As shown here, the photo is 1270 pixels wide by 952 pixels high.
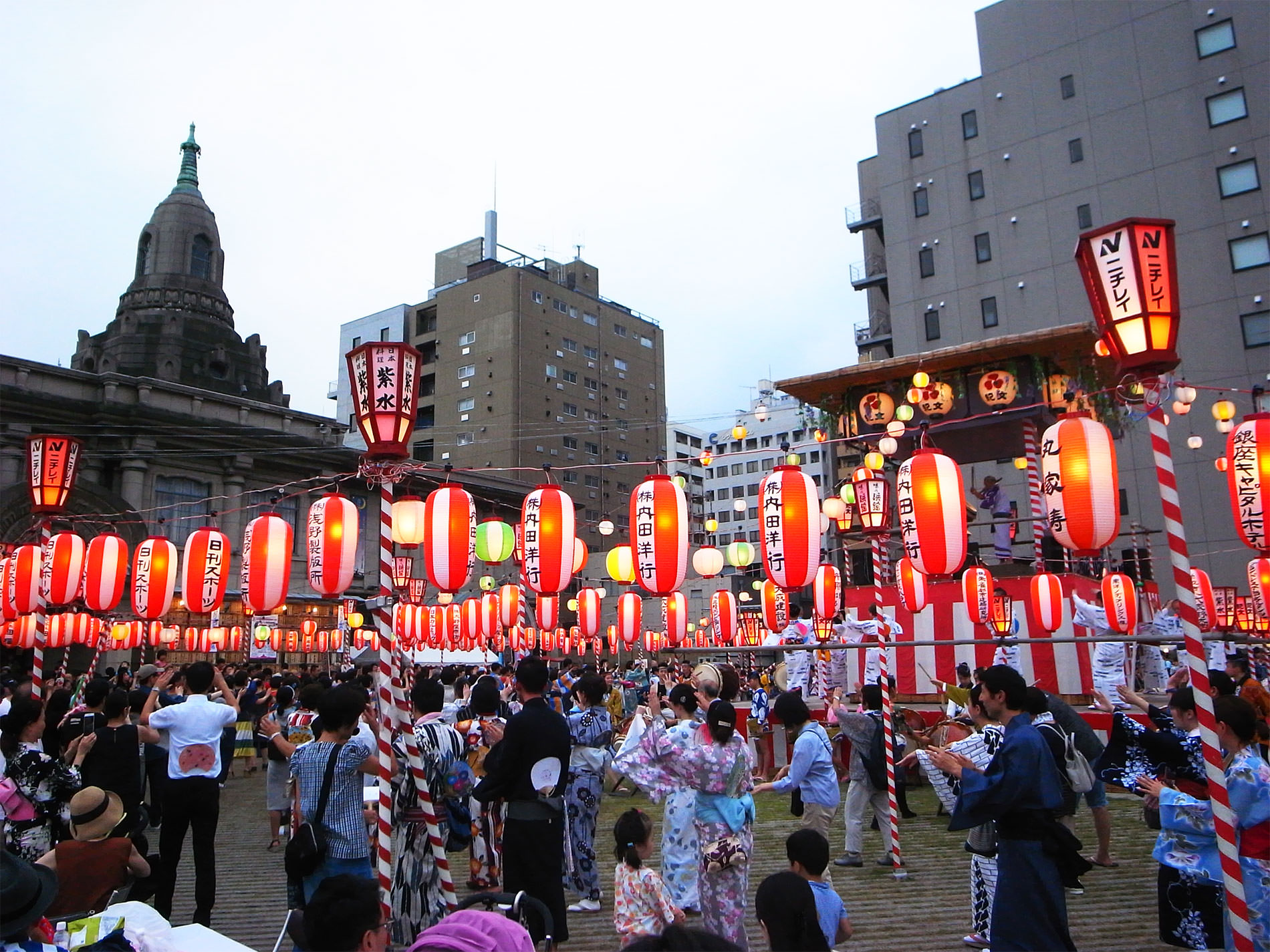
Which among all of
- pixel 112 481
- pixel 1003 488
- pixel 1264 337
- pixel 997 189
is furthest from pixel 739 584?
pixel 112 481

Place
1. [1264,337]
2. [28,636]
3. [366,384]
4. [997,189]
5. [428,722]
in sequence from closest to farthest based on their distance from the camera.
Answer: [428,722]
[366,384]
[28,636]
[1264,337]
[997,189]

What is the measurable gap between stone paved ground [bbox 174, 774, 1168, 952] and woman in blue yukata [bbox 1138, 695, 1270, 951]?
1.65 m

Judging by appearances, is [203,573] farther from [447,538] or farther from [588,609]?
[588,609]

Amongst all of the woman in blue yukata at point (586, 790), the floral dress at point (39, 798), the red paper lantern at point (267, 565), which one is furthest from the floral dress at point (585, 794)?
the red paper lantern at point (267, 565)

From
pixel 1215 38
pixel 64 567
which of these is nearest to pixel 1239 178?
pixel 1215 38

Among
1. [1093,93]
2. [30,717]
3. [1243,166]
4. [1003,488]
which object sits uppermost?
[1093,93]

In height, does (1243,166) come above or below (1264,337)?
above

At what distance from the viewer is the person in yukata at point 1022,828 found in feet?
15.1

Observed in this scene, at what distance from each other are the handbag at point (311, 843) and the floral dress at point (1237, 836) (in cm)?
492

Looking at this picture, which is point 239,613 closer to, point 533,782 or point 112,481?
point 112,481

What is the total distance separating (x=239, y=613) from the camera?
108ft

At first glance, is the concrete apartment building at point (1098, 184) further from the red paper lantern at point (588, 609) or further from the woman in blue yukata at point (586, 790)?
the woman in blue yukata at point (586, 790)

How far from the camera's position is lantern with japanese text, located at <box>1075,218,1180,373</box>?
18.4 feet

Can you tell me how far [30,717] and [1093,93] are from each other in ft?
130
